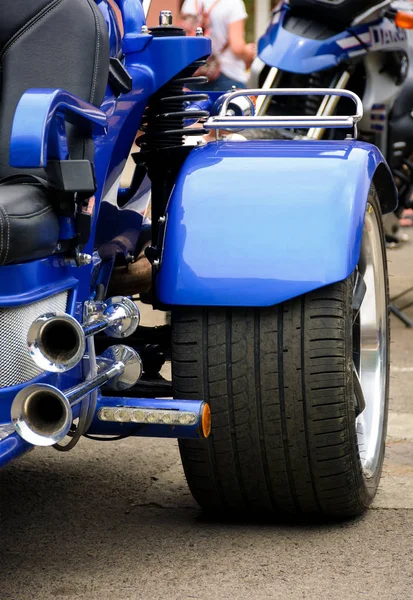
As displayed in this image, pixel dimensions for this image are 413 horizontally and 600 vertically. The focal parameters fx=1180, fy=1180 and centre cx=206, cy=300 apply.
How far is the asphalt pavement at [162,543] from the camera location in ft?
9.16

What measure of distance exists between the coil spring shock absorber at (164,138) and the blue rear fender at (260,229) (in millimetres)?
287

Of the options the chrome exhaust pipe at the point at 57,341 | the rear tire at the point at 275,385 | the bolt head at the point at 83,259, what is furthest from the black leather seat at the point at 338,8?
the chrome exhaust pipe at the point at 57,341

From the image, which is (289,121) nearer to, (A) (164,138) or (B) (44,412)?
(A) (164,138)

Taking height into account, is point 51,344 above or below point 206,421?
above

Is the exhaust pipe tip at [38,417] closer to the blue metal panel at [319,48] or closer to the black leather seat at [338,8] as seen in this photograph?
the blue metal panel at [319,48]

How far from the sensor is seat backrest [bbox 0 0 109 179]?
2943mm

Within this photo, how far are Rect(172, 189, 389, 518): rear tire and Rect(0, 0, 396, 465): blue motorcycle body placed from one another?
0.09 metres

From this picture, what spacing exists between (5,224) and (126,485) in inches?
57.4

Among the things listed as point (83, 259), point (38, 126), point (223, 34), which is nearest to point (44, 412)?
point (83, 259)

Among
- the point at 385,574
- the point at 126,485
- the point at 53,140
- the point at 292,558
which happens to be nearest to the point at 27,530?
the point at 126,485

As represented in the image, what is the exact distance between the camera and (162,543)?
10.2 ft

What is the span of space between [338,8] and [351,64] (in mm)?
326

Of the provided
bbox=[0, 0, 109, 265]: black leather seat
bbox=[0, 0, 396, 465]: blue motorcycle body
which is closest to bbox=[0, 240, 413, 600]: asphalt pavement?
bbox=[0, 0, 396, 465]: blue motorcycle body

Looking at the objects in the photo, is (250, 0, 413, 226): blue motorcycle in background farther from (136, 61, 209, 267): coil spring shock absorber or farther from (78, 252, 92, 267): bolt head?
(78, 252, 92, 267): bolt head
